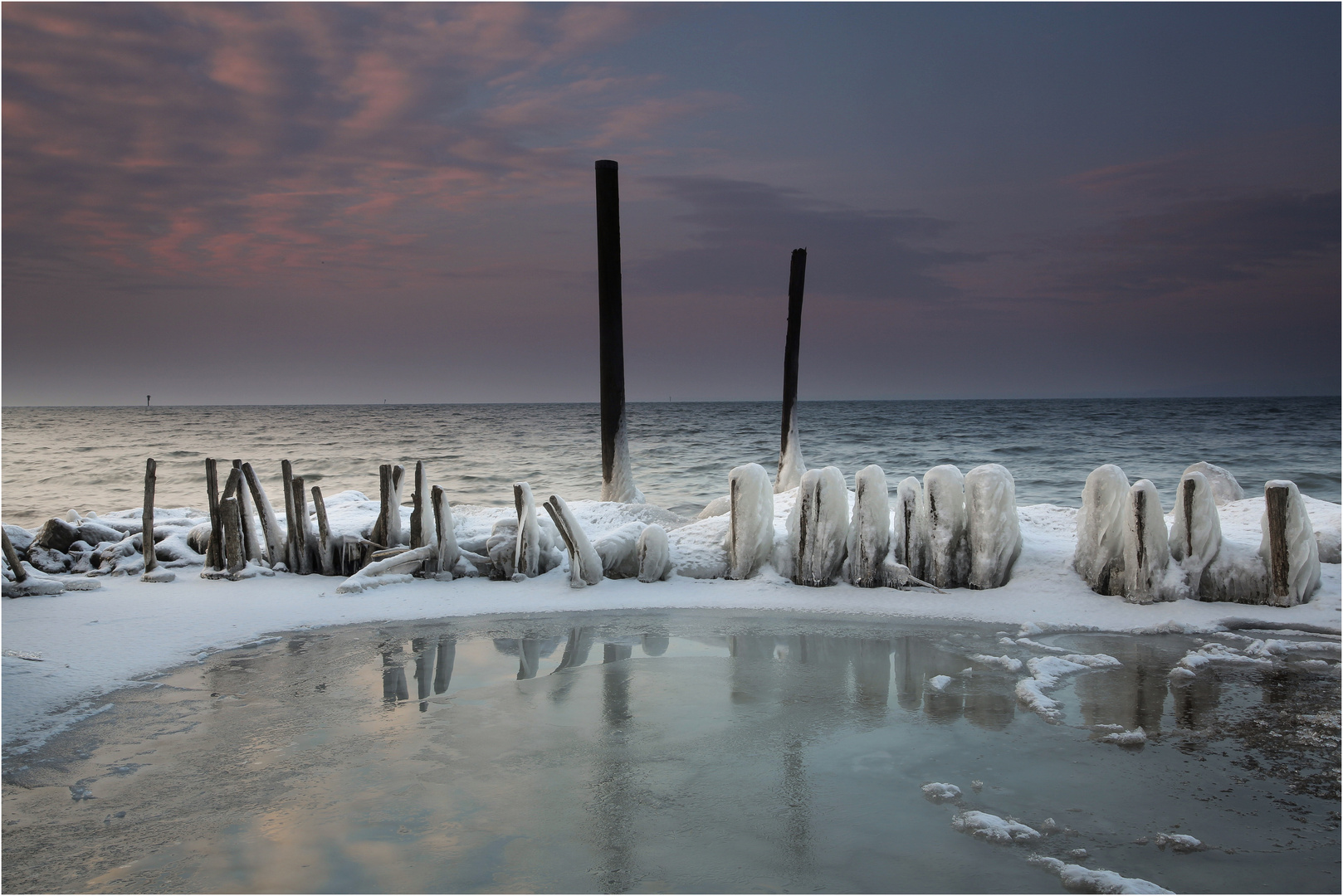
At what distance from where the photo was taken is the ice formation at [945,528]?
635 centimetres

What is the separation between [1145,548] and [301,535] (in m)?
6.63

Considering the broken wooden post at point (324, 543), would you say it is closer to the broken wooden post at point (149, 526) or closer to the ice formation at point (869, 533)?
the broken wooden post at point (149, 526)

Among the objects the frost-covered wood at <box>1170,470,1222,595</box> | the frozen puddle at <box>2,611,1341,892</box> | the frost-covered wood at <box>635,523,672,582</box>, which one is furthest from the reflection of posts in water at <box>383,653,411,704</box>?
the frost-covered wood at <box>1170,470,1222,595</box>

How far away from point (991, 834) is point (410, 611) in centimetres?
437

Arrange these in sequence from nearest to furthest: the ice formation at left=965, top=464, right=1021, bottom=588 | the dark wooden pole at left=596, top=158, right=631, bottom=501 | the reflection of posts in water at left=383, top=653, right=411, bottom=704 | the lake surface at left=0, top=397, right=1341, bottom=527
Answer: the reflection of posts in water at left=383, top=653, right=411, bottom=704 → the ice formation at left=965, top=464, right=1021, bottom=588 → the dark wooden pole at left=596, top=158, right=631, bottom=501 → the lake surface at left=0, top=397, right=1341, bottom=527

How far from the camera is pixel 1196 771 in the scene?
330 centimetres

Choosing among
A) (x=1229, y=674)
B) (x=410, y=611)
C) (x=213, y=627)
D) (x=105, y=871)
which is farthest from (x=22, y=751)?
(x=1229, y=674)

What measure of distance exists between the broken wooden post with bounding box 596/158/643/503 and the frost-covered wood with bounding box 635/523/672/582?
3019mm

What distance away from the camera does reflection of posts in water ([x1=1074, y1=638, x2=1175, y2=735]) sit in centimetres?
388

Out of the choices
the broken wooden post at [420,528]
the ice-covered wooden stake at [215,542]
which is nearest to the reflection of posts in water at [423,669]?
the broken wooden post at [420,528]

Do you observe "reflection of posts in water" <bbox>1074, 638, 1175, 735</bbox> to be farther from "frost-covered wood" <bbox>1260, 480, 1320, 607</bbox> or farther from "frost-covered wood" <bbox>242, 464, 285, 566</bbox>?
"frost-covered wood" <bbox>242, 464, 285, 566</bbox>

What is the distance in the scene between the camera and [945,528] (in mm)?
6363

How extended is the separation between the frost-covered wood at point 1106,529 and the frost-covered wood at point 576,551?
374 cm

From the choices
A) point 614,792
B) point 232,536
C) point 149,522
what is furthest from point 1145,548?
point 149,522
